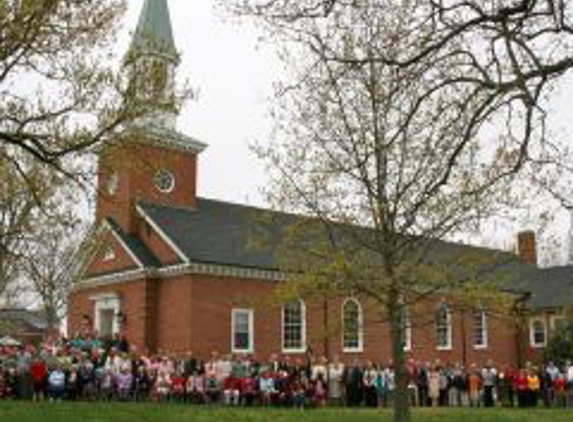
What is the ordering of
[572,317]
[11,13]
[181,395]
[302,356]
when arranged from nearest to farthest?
[11,13]
[181,395]
[302,356]
[572,317]

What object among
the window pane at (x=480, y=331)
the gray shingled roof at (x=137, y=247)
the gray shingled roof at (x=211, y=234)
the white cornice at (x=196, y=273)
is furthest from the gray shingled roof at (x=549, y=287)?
the gray shingled roof at (x=137, y=247)

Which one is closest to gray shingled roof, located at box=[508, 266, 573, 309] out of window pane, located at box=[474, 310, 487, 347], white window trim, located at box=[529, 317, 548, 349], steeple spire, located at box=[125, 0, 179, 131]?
white window trim, located at box=[529, 317, 548, 349]

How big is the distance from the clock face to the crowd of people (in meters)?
8.69

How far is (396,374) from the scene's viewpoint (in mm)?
17922

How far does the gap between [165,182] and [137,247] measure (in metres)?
4.12

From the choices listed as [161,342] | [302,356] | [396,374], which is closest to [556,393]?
[302,356]

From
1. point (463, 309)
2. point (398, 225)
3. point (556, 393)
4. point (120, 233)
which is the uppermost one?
point (120, 233)

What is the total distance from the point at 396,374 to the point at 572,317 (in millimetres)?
27528

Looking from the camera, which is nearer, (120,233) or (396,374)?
(396,374)

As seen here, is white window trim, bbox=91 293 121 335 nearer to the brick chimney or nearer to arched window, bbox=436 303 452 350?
arched window, bbox=436 303 452 350

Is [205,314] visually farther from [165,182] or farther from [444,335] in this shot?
[444,335]

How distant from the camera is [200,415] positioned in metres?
20.9

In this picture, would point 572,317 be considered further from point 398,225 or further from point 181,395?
point 398,225

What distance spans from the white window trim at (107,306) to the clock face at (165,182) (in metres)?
5.37
